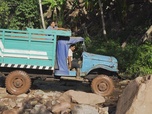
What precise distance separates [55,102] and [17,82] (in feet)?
5.35

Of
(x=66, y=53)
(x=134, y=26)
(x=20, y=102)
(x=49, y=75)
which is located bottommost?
(x=20, y=102)

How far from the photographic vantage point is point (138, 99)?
7.14 meters

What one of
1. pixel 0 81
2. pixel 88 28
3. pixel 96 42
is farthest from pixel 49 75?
pixel 88 28

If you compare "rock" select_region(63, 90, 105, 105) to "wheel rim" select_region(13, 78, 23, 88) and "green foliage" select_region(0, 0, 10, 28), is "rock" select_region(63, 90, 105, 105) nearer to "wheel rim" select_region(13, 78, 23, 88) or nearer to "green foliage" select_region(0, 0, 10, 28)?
"wheel rim" select_region(13, 78, 23, 88)

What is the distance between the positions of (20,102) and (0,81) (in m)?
2.68

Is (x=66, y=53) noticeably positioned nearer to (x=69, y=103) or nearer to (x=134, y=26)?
(x=69, y=103)

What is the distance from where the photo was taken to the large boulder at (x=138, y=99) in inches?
275

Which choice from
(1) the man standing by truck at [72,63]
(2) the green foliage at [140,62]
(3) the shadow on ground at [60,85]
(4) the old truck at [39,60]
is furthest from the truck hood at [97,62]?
(2) the green foliage at [140,62]

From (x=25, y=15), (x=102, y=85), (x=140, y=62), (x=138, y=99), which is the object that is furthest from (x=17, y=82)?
(x=25, y=15)

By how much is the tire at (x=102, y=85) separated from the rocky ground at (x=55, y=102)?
0.25 meters

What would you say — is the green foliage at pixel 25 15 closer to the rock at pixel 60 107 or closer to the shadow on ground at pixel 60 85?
the shadow on ground at pixel 60 85

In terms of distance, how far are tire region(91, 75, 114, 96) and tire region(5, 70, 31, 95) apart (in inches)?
85.1

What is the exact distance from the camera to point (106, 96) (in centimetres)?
1056

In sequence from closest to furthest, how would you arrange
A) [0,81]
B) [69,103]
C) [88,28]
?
[69,103] < [0,81] < [88,28]
